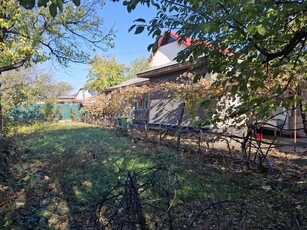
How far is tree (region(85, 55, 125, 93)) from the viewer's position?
1171 inches

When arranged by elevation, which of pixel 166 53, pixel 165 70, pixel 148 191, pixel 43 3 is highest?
pixel 166 53

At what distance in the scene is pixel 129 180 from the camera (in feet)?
5.97

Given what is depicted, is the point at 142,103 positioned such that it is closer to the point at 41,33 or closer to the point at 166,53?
the point at 166,53

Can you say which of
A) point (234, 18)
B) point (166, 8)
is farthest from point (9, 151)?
point (234, 18)

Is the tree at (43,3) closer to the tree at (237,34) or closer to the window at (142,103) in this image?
the tree at (237,34)

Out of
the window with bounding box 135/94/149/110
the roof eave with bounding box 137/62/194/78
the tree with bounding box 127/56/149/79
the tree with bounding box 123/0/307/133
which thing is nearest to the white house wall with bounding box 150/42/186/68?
the roof eave with bounding box 137/62/194/78

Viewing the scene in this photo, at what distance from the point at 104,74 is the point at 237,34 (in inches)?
1123

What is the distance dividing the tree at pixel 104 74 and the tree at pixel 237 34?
89.1ft

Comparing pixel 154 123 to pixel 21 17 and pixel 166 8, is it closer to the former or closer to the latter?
pixel 21 17

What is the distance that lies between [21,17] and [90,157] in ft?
16.4

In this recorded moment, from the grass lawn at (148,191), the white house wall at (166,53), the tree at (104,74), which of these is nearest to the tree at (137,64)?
the tree at (104,74)

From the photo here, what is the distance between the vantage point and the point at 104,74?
3003cm

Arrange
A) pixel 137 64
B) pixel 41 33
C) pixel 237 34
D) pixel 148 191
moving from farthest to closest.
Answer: pixel 137 64 → pixel 41 33 → pixel 148 191 → pixel 237 34

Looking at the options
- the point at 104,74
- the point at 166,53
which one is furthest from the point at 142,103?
the point at 104,74
